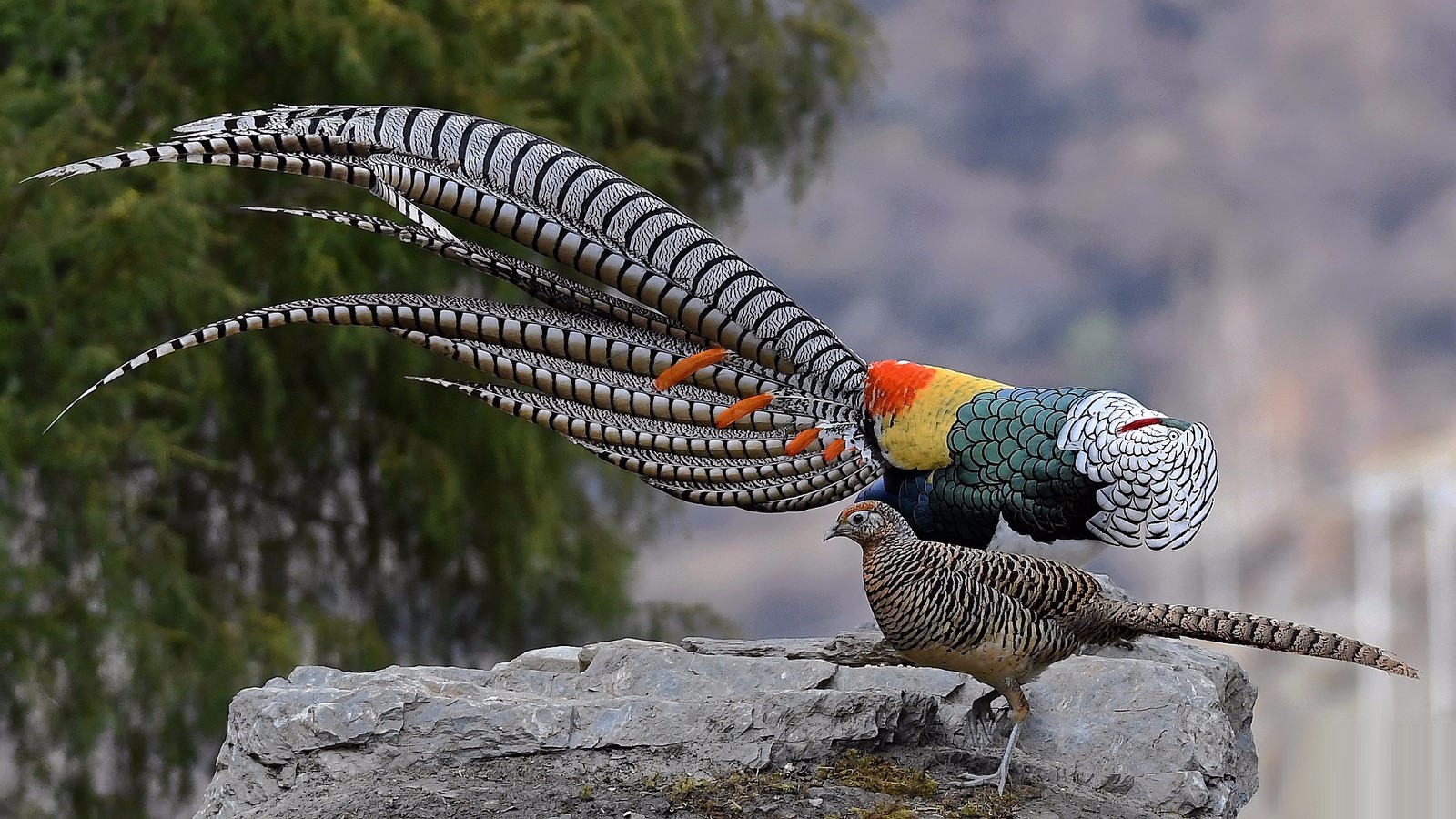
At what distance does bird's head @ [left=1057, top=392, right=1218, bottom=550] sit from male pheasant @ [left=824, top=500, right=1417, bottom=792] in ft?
1.11

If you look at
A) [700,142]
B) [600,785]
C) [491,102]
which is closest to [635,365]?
[600,785]

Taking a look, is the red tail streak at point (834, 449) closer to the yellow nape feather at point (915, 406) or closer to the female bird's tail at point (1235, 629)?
the yellow nape feather at point (915, 406)

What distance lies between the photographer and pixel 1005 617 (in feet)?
13.2

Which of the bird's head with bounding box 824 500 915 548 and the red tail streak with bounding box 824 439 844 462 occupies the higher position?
the red tail streak with bounding box 824 439 844 462

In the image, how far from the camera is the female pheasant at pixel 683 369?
4477mm

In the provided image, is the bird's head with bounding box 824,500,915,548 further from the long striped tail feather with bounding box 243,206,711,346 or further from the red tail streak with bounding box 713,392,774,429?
the long striped tail feather with bounding box 243,206,711,346

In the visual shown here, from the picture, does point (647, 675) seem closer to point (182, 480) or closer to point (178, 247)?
point (178, 247)

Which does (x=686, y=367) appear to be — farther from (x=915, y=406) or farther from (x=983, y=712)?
(x=983, y=712)

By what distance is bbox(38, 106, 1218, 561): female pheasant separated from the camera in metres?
4.48

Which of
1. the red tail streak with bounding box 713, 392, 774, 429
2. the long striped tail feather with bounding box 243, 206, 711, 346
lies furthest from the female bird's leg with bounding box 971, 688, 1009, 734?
the long striped tail feather with bounding box 243, 206, 711, 346

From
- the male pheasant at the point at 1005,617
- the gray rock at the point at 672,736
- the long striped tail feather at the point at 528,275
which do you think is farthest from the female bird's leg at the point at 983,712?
the long striped tail feather at the point at 528,275

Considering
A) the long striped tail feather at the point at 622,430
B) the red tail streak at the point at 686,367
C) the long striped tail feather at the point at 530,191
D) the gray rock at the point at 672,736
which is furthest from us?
the long striped tail feather at the point at 622,430

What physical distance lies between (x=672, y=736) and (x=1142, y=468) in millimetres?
1570

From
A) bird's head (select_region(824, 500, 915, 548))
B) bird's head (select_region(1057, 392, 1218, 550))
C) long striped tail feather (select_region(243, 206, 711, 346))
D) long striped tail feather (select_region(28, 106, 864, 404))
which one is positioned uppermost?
long striped tail feather (select_region(28, 106, 864, 404))
